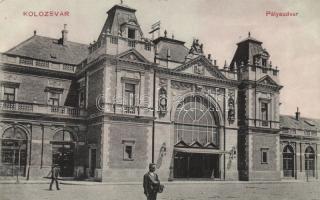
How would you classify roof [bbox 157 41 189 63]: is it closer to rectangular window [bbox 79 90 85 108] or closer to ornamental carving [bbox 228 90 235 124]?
ornamental carving [bbox 228 90 235 124]

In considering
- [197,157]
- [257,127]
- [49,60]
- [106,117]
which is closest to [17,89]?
[49,60]

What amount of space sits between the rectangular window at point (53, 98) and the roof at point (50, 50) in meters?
2.64

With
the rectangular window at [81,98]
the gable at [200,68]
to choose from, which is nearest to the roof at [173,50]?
the gable at [200,68]

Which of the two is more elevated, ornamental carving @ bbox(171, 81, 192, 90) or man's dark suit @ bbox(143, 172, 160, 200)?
ornamental carving @ bbox(171, 81, 192, 90)

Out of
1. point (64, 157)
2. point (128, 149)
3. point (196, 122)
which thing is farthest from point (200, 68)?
point (64, 157)

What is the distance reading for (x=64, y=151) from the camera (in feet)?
99.9

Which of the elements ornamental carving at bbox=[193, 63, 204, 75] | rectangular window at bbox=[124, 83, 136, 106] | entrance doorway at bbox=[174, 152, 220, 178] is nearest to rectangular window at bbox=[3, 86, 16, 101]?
rectangular window at bbox=[124, 83, 136, 106]

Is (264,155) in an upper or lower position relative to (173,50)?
lower

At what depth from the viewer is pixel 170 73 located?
105 feet

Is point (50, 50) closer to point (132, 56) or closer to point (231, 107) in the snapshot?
point (132, 56)

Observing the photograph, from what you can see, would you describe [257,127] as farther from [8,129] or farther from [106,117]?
[8,129]

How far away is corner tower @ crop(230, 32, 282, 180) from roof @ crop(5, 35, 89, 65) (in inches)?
545

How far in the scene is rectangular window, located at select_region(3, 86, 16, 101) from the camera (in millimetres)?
30812

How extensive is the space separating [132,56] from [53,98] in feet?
24.4
